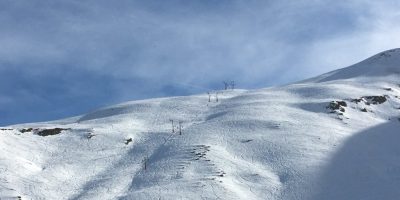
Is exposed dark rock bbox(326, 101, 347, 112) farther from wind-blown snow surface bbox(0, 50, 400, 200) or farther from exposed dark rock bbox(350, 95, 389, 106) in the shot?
exposed dark rock bbox(350, 95, 389, 106)

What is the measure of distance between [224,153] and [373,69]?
23879 mm

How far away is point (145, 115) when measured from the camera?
30.8 m

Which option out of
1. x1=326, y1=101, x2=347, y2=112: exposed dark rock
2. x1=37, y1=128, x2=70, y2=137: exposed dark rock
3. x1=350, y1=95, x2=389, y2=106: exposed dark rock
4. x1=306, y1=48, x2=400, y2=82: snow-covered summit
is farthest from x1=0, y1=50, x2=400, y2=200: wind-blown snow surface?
x1=306, y1=48, x2=400, y2=82: snow-covered summit

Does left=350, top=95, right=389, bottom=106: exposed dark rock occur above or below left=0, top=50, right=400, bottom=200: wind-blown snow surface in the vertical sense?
above

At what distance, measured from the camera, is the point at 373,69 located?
43.0 meters

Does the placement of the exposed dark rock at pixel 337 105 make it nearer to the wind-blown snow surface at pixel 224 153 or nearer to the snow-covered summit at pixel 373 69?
the wind-blown snow surface at pixel 224 153

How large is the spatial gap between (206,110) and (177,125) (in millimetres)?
3689

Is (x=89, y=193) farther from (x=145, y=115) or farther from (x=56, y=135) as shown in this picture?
(x=145, y=115)

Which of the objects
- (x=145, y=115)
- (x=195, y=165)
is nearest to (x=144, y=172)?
(x=195, y=165)

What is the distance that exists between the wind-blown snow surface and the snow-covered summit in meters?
8.68

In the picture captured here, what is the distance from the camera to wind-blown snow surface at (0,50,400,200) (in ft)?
62.0

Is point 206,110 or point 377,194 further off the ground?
point 206,110

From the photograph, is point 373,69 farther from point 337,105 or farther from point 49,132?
point 49,132

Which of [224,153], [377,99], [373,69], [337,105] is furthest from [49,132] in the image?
[373,69]
